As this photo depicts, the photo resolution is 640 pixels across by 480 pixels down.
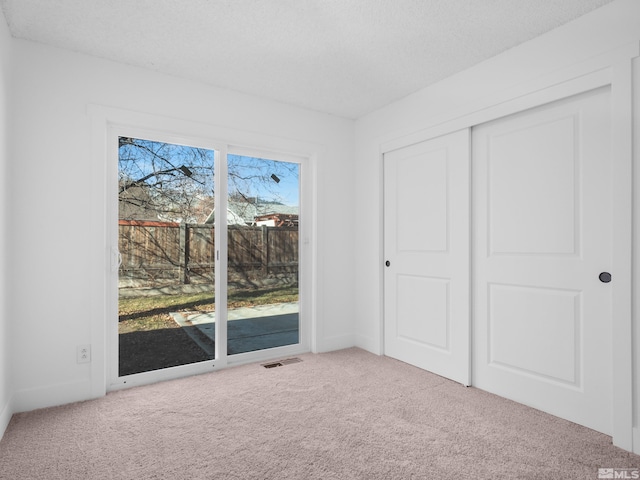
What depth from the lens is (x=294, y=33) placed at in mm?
2420

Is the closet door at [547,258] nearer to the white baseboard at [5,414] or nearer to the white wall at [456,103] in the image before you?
the white wall at [456,103]

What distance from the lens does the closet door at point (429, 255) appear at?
2.97 meters

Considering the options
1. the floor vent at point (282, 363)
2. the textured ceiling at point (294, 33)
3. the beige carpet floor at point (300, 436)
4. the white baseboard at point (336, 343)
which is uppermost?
the textured ceiling at point (294, 33)

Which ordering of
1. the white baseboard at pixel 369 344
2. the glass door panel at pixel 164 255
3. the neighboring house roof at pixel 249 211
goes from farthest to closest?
the white baseboard at pixel 369 344 → the neighboring house roof at pixel 249 211 → the glass door panel at pixel 164 255

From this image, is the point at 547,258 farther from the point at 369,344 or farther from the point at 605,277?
the point at 369,344

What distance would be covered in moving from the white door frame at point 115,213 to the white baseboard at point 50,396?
0.07 meters

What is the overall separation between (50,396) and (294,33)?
2968mm

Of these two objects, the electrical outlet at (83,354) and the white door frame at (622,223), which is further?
the electrical outlet at (83,354)

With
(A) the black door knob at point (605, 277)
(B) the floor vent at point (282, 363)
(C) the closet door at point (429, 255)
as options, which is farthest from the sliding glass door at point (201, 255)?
(A) the black door knob at point (605, 277)

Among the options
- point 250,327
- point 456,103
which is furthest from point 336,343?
point 456,103

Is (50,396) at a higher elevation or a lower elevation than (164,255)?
lower

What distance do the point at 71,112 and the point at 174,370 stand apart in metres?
2.12

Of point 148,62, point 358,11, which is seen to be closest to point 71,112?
point 148,62

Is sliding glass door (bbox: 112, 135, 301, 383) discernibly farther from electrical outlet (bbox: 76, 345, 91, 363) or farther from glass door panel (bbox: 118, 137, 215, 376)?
electrical outlet (bbox: 76, 345, 91, 363)
